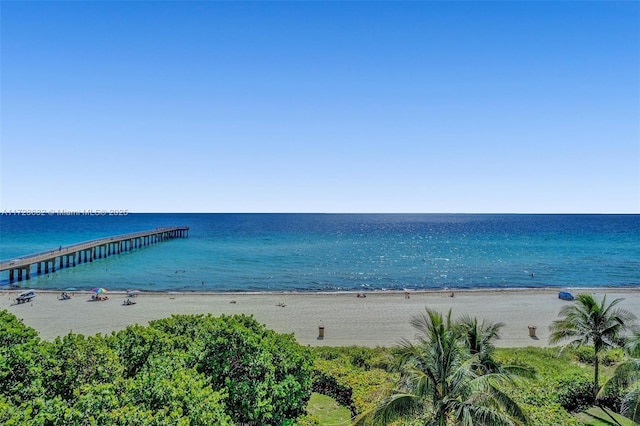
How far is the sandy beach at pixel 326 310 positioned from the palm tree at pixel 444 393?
17.1 metres

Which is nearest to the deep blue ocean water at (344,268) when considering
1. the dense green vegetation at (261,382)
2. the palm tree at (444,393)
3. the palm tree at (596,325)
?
the palm tree at (596,325)

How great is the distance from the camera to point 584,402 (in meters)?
17.6

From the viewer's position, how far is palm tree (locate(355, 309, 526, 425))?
423 inches

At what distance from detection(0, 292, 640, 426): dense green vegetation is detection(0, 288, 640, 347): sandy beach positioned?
11.5 m

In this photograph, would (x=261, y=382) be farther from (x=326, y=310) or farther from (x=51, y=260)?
(x=51, y=260)

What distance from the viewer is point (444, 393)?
11.2m

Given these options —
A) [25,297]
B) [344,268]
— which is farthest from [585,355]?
[25,297]

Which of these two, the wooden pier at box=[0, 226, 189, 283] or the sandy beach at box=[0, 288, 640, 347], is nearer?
the sandy beach at box=[0, 288, 640, 347]

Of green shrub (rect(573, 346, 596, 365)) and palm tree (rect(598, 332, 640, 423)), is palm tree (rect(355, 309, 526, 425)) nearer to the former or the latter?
palm tree (rect(598, 332, 640, 423))

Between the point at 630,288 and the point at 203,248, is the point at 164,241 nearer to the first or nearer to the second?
the point at 203,248

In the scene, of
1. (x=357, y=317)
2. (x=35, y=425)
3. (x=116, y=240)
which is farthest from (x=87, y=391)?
(x=116, y=240)

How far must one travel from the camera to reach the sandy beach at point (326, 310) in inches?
1216

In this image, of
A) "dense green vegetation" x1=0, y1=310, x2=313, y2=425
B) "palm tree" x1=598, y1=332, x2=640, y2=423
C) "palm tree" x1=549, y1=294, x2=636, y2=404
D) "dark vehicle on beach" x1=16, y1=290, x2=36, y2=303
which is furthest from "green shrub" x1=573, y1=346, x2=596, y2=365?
"dark vehicle on beach" x1=16, y1=290, x2=36, y2=303

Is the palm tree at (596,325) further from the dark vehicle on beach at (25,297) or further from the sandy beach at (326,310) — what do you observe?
the dark vehicle on beach at (25,297)
